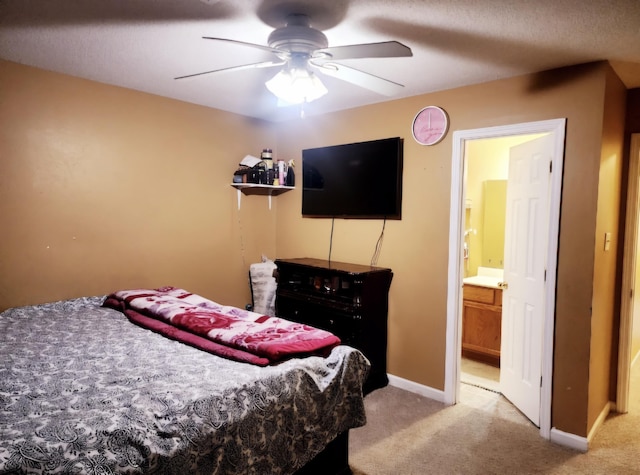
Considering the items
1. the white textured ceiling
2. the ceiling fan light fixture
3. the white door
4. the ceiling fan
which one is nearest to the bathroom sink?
the white door

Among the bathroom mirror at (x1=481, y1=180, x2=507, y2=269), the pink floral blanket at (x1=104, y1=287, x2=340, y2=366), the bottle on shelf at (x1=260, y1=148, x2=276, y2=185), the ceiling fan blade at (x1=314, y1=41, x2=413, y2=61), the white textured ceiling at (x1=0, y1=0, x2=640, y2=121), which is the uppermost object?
the white textured ceiling at (x1=0, y1=0, x2=640, y2=121)

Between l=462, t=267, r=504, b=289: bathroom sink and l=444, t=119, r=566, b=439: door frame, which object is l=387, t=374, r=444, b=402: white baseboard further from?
→ l=462, t=267, r=504, b=289: bathroom sink

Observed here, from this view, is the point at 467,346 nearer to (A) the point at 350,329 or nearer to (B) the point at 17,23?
(A) the point at 350,329

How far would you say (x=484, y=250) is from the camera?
4.41 metres

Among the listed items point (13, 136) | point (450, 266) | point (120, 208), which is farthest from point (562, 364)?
point (13, 136)

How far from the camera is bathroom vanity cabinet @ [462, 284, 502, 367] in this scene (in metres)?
3.84

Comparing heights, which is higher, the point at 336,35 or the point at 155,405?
the point at 336,35

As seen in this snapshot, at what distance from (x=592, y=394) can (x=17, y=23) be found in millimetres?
4021

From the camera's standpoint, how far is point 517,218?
3105 millimetres

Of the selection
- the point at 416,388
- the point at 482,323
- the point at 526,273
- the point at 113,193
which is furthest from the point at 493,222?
the point at 113,193

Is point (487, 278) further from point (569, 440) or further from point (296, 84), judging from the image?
point (296, 84)

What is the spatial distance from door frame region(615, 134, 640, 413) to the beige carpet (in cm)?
22

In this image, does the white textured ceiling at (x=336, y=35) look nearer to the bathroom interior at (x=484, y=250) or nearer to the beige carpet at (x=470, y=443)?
the bathroom interior at (x=484, y=250)

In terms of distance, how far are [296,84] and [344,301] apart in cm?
175
